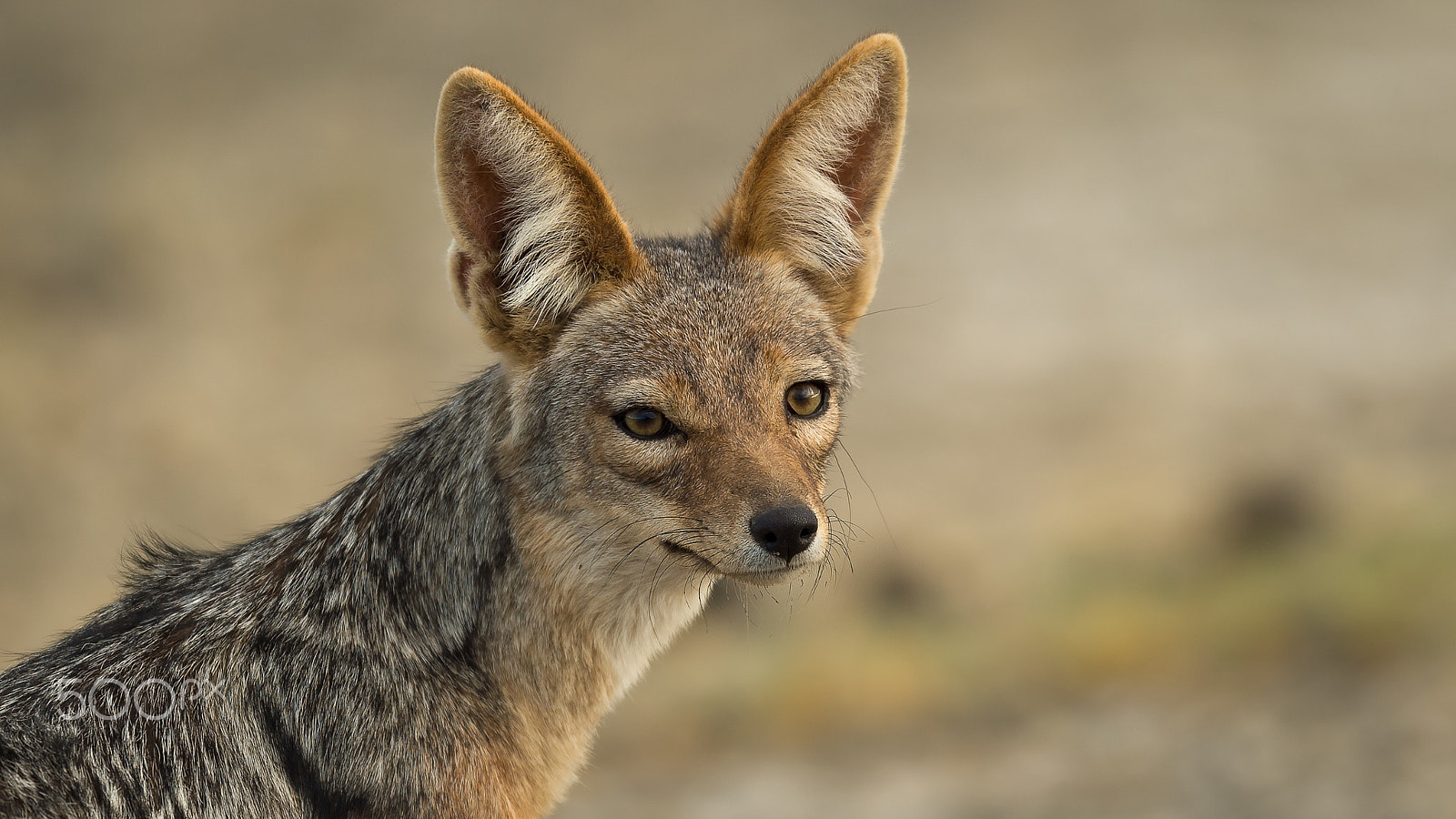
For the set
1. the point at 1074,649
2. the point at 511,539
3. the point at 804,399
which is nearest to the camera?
the point at 511,539

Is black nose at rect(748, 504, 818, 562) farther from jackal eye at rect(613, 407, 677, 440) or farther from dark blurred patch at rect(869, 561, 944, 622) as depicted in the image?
dark blurred patch at rect(869, 561, 944, 622)

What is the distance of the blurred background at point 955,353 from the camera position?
14.2 meters

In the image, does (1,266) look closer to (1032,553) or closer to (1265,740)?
(1032,553)

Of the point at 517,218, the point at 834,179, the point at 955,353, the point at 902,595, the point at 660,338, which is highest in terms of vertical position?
the point at 955,353

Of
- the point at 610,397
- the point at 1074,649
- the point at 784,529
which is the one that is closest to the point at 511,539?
the point at 610,397

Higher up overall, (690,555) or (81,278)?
(81,278)

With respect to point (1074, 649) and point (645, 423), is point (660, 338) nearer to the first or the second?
point (645, 423)

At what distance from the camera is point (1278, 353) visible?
20.8 m

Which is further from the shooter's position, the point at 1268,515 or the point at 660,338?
the point at 1268,515

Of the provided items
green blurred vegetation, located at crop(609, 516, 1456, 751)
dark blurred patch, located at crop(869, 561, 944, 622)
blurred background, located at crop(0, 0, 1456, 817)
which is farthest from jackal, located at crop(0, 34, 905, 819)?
dark blurred patch, located at crop(869, 561, 944, 622)

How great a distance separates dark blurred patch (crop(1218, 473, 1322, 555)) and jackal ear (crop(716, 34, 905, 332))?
12562 mm

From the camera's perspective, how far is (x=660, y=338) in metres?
5.35

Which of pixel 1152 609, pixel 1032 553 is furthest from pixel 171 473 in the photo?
pixel 1152 609

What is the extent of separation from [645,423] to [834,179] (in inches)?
60.4
